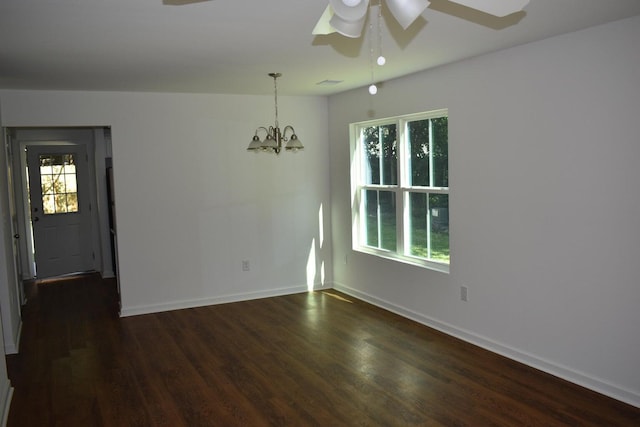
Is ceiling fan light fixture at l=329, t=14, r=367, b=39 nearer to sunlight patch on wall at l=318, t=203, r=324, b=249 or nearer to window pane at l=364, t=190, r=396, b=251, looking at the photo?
window pane at l=364, t=190, r=396, b=251

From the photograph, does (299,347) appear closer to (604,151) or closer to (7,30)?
(604,151)

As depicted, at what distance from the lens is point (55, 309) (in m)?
6.12

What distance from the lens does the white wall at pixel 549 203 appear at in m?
3.30

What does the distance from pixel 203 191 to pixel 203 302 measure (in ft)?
4.13

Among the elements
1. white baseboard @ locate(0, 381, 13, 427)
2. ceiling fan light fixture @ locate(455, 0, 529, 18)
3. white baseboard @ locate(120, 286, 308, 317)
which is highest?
ceiling fan light fixture @ locate(455, 0, 529, 18)

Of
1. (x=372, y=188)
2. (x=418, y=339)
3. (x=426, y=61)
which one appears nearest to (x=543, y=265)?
(x=418, y=339)

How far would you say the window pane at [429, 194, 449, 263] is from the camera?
486 centimetres

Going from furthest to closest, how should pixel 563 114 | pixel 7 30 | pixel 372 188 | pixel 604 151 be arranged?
pixel 372 188 → pixel 563 114 → pixel 604 151 → pixel 7 30

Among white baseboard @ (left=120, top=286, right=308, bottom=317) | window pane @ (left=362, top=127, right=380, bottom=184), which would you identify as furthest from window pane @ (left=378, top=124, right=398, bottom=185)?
white baseboard @ (left=120, top=286, right=308, bottom=317)

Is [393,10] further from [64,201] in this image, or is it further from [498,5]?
[64,201]

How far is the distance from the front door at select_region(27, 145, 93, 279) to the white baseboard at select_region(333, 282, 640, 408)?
198 inches

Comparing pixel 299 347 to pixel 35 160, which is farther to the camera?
pixel 35 160

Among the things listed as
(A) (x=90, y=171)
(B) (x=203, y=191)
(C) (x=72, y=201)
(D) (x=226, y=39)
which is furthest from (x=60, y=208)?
(D) (x=226, y=39)

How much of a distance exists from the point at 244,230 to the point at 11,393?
298 cm
